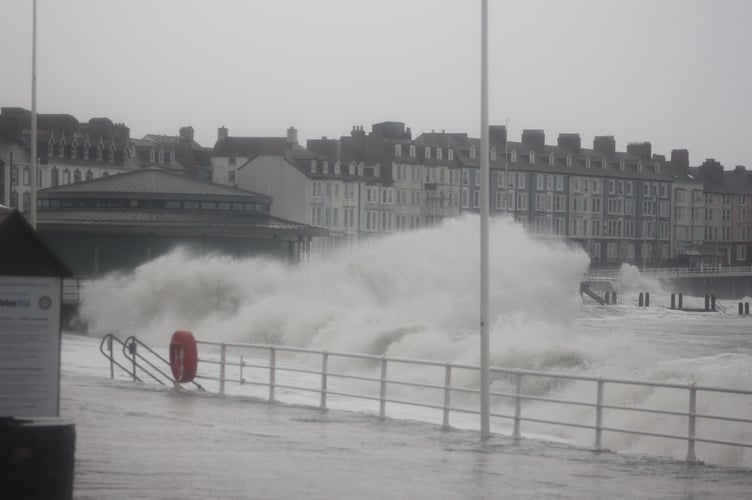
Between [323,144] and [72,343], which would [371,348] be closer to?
[72,343]

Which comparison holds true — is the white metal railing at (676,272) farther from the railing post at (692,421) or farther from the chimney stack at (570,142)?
the railing post at (692,421)

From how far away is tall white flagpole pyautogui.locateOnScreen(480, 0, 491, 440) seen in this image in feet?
69.2

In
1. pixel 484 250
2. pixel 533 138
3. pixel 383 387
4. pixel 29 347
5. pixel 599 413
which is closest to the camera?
pixel 29 347

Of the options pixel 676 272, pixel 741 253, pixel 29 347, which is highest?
pixel 741 253

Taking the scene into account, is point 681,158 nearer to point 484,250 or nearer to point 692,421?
point 484,250

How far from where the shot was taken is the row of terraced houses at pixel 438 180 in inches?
4983

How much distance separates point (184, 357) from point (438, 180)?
117675mm

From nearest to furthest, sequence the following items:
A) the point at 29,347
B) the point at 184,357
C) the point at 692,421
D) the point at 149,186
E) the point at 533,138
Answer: the point at 29,347, the point at 692,421, the point at 184,357, the point at 149,186, the point at 533,138

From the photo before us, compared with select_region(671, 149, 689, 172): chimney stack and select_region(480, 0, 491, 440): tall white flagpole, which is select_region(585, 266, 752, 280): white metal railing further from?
select_region(480, 0, 491, 440): tall white flagpole

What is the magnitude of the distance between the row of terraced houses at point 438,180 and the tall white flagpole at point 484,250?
294ft

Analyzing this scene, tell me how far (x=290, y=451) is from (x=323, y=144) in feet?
385

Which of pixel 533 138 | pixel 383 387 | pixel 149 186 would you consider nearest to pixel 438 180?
pixel 533 138

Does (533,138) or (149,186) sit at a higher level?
(533,138)

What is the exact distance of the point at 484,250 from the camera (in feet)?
70.4
